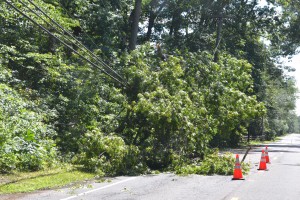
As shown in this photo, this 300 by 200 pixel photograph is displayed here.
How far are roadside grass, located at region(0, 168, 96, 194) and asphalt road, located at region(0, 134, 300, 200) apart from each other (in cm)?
63

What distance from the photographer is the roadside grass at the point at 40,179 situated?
10156mm

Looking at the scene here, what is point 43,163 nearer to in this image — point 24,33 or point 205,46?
point 24,33

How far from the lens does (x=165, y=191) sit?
1027cm

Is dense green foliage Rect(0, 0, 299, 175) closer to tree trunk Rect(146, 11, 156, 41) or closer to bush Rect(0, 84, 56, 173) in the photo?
bush Rect(0, 84, 56, 173)

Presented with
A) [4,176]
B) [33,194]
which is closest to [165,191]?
[33,194]

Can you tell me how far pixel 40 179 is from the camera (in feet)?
37.6

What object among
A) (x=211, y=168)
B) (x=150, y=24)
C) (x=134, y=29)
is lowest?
(x=211, y=168)

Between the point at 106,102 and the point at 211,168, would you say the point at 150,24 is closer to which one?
the point at 106,102

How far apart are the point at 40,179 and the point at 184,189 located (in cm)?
387

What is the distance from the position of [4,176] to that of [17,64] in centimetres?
932

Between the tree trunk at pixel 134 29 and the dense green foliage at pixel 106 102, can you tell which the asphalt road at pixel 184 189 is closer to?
the dense green foliage at pixel 106 102

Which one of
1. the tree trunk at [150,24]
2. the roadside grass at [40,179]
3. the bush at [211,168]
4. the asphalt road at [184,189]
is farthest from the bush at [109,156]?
the tree trunk at [150,24]

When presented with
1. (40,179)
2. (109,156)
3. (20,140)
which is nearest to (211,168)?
(109,156)

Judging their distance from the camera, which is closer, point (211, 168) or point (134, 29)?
point (211, 168)
